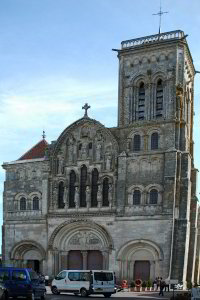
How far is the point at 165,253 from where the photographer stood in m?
45.4

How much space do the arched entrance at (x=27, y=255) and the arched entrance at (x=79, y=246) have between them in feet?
6.55

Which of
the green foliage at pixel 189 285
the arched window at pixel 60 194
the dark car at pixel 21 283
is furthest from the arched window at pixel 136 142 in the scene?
the dark car at pixel 21 283

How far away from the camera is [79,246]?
49969mm

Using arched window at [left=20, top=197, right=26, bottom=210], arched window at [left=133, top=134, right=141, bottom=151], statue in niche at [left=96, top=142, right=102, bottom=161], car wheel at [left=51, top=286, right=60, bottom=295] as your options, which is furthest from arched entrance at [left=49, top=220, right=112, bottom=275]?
car wheel at [left=51, top=286, right=60, bottom=295]

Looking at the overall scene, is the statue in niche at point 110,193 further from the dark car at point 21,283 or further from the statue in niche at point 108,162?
the dark car at point 21,283

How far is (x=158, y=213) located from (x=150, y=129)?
284 inches

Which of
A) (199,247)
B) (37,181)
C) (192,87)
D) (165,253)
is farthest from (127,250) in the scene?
(192,87)

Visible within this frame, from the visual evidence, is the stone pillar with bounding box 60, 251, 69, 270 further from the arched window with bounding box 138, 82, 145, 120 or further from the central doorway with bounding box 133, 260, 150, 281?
the arched window with bounding box 138, 82, 145, 120

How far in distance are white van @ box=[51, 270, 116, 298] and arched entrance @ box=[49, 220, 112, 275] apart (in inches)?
467

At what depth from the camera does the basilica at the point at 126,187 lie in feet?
152

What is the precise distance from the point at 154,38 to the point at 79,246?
1933 cm

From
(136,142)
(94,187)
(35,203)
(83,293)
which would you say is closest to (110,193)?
(94,187)

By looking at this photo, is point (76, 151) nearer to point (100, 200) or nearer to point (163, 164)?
point (100, 200)

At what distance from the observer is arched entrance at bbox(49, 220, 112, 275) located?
48906 mm
